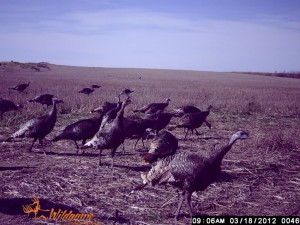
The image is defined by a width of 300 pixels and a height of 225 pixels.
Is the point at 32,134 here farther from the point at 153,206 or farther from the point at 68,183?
the point at 153,206

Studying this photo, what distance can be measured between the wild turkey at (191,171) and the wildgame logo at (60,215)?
116 centimetres

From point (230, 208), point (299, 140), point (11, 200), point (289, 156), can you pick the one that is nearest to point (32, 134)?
point (11, 200)

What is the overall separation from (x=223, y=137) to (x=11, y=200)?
24.4ft

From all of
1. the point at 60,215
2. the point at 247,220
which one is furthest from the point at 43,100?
the point at 247,220

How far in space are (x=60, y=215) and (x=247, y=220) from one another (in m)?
2.91

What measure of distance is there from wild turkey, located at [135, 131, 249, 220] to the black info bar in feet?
0.99

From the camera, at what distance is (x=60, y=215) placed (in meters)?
5.38

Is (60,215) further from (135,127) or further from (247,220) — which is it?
(135,127)

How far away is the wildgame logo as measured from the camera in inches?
206

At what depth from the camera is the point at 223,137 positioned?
11.5m

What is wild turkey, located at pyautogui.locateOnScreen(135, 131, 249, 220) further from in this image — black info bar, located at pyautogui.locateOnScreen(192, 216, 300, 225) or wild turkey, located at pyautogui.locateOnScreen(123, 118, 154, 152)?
wild turkey, located at pyautogui.locateOnScreen(123, 118, 154, 152)

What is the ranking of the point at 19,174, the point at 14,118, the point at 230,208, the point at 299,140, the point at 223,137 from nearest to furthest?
1. the point at 230,208
2. the point at 19,174
3. the point at 299,140
4. the point at 223,137
5. the point at 14,118

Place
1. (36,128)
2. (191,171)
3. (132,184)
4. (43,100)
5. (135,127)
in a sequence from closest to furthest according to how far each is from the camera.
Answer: (191,171) → (132,184) → (36,128) → (135,127) → (43,100)

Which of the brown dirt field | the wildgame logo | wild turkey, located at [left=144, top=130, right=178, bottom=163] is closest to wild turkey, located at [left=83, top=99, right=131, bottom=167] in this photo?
the brown dirt field
